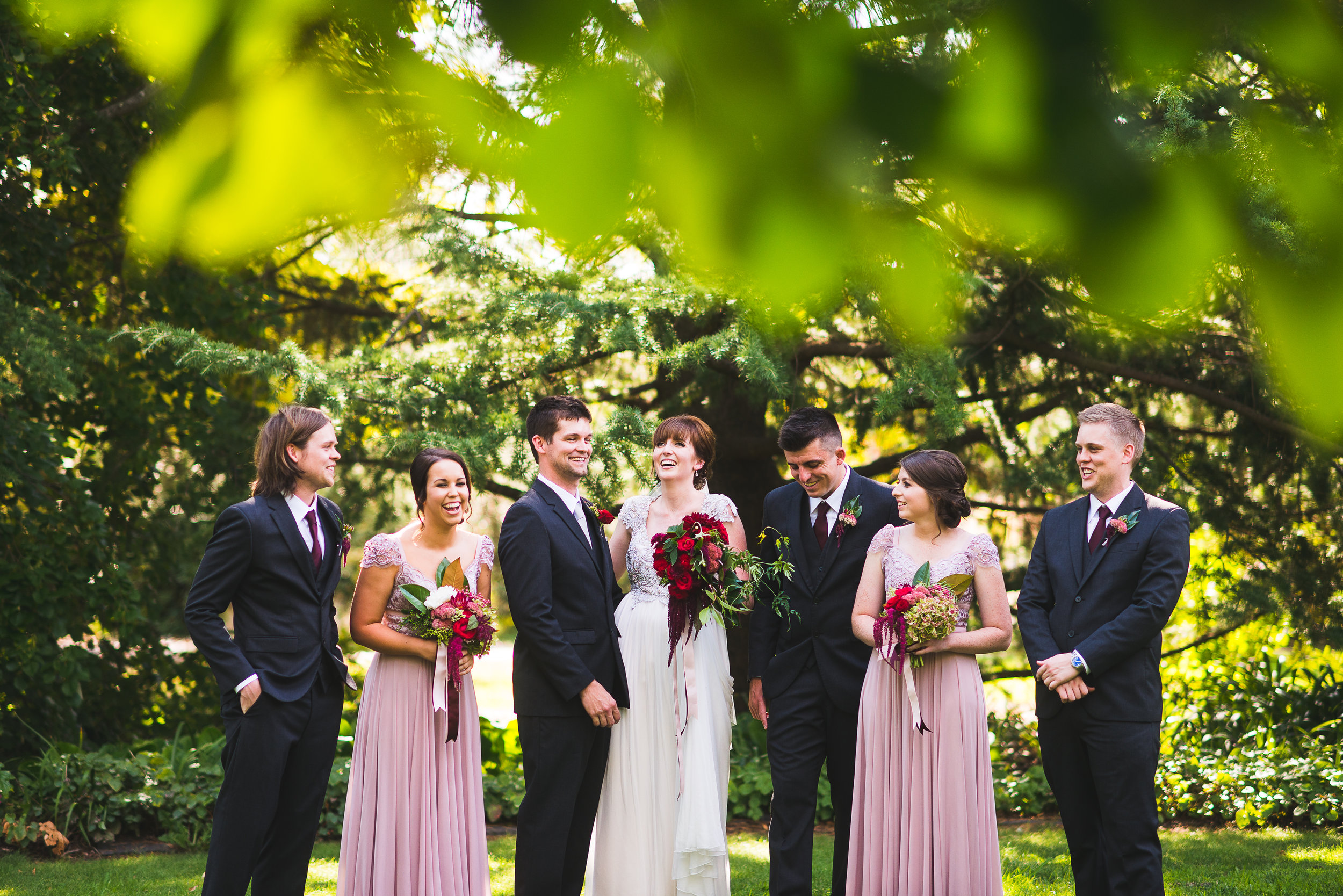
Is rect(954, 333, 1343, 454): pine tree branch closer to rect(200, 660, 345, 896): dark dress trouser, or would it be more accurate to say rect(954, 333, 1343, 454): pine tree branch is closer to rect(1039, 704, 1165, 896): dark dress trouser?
rect(1039, 704, 1165, 896): dark dress trouser

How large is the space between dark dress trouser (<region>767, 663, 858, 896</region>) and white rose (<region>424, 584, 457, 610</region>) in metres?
1.43

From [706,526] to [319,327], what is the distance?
6.69 meters

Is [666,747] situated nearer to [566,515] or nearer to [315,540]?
[566,515]

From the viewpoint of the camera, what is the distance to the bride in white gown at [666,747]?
4.35 m

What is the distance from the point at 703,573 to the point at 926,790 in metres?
1.24

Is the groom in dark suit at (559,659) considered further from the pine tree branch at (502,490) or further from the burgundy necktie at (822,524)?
the pine tree branch at (502,490)

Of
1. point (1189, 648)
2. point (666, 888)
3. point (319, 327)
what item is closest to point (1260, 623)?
A: point (1189, 648)

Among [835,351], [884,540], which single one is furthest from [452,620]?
[835,351]

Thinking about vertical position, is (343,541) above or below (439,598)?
above

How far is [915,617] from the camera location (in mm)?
3973

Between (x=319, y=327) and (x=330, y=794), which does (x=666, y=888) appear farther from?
(x=319, y=327)

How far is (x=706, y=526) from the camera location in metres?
4.28

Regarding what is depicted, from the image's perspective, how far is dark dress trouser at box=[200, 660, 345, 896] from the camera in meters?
3.60

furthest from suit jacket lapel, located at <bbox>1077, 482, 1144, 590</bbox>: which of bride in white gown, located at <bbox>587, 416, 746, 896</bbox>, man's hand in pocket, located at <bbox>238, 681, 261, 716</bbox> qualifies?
man's hand in pocket, located at <bbox>238, 681, 261, 716</bbox>
